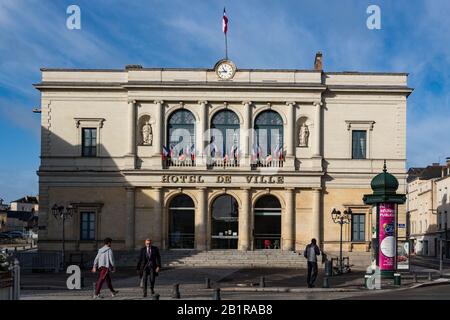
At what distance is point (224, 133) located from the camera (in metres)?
49.0

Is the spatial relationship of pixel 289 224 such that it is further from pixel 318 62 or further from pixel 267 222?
pixel 318 62

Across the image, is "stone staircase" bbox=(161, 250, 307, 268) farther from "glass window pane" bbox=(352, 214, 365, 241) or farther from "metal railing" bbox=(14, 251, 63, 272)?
"metal railing" bbox=(14, 251, 63, 272)

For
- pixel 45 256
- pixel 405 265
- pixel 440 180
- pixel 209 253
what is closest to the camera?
pixel 405 265

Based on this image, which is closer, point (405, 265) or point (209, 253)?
point (405, 265)

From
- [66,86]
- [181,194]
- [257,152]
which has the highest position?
[66,86]

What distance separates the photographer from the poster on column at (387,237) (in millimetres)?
29281

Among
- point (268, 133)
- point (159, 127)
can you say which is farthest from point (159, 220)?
point (268, 133)

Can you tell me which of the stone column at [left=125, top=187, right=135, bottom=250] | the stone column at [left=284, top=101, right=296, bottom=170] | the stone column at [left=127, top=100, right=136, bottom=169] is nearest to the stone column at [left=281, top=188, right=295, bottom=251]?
the stone column at [left=284, top=101, right=296, bottom=170]

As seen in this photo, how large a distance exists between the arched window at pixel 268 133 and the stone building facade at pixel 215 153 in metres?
0.07

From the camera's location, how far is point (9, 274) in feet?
51.9

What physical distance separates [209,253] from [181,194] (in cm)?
468
